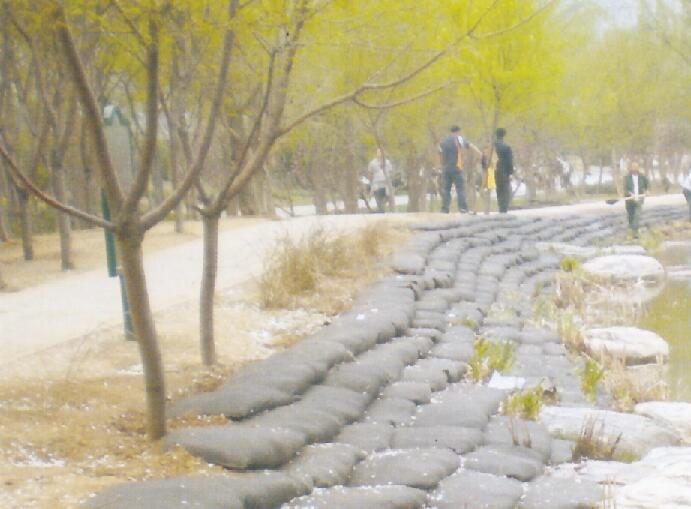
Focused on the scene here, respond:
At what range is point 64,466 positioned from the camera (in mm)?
5008

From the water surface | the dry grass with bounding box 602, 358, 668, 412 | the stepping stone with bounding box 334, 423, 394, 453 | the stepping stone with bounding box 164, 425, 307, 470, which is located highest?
the stepping stone with bounding box 164, 425, 307, 470

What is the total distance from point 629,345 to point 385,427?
4.60 m

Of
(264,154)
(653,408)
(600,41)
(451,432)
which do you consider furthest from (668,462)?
(600,41)

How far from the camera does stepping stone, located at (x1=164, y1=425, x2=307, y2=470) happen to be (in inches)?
200

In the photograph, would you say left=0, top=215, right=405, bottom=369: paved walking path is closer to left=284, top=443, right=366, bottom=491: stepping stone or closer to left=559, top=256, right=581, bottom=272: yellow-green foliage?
left=284, top=443, right=366, bottom=491: stepping stone

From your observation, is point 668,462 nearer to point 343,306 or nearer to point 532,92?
point 343,306

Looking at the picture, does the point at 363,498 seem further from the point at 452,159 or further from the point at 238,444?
the point at 452,159

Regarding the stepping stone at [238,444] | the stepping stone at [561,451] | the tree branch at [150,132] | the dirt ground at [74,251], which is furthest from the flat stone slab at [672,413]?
the dirt ground at [74,251]

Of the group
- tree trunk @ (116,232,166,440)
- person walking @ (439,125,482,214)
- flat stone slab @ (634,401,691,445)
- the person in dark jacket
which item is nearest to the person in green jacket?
the person in dark jacket

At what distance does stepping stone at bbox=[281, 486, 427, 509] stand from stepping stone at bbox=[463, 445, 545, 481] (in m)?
0.74

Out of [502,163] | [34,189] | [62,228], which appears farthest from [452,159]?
[34,189]

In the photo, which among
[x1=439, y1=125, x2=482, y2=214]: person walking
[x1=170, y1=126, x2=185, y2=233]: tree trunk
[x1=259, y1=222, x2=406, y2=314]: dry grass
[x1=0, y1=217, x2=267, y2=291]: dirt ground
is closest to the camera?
[x1=259, y1=222, x2=406, y2=314]: dry grass

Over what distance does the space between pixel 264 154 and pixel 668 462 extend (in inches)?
105

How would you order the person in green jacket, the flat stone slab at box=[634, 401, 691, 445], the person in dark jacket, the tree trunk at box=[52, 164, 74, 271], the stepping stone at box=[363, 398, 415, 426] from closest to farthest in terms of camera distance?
the stepping stone at box=[363, 398, 415, 426] < the flat stone slab at box=[634, 401, 691, 445] < the tree trunk at box=[52, 164, 74, 271] < the person in dark jacket < the person in green jacket
